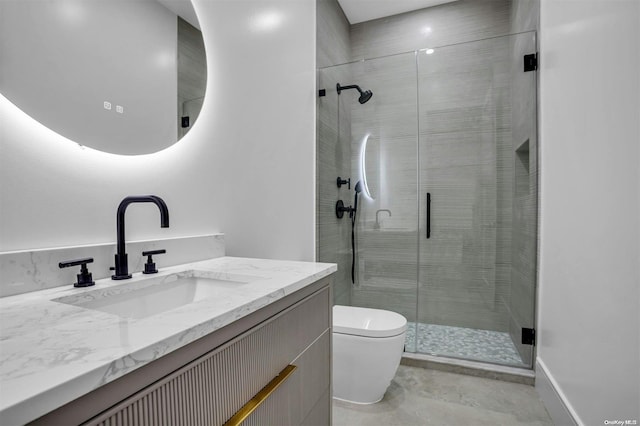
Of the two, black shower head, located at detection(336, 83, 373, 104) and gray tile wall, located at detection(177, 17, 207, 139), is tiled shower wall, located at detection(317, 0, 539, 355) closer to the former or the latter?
black shower head, located at detection(336, 83, 373, 104)

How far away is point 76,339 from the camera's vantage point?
543 mm

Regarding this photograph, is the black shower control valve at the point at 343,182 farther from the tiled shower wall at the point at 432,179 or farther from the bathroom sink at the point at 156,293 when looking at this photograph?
the bathroom sink at the point at 156,293

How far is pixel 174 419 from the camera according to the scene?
589 mm

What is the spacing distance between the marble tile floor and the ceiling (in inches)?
116

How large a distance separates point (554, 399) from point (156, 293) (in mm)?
1820

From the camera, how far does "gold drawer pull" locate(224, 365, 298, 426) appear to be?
73cm

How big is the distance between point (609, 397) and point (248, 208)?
1.70m

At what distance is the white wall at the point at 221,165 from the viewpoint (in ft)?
3.10

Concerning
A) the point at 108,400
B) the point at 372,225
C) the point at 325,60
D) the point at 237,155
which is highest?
the point at 325,60

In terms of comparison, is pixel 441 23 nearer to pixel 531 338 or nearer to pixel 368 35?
pixel 368 35

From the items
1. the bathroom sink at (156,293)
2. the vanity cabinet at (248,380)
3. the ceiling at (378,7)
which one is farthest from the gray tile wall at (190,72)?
the ceiling at (378,7)

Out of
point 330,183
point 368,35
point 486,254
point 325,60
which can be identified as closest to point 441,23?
point 368,35

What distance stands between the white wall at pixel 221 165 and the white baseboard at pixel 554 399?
149cm

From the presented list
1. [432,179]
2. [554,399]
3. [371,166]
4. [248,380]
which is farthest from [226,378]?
[432,179]
